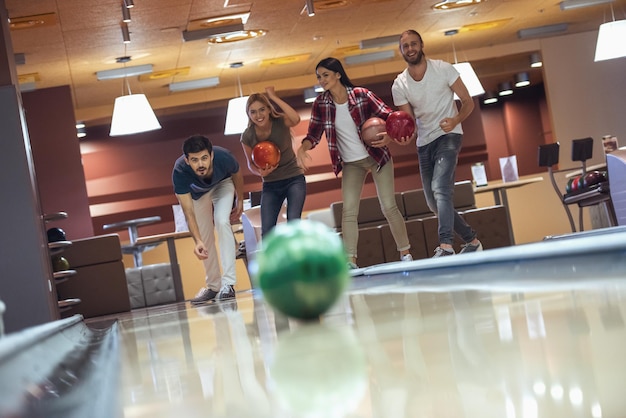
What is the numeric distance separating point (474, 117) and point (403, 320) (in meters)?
15.6

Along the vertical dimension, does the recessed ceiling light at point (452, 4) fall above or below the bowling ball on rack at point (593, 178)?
above

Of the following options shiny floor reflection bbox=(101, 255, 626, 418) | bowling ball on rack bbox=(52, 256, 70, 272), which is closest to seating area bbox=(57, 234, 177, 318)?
bowling ball on rack bbox=(52, 256, 70, 272)

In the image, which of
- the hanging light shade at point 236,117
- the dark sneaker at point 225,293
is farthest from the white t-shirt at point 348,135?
the hanging light shade at point 236,117

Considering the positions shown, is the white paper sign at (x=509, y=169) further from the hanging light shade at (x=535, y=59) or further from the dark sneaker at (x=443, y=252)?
the dark sneaker at (x=443, y=252)

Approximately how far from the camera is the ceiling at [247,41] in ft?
32.9

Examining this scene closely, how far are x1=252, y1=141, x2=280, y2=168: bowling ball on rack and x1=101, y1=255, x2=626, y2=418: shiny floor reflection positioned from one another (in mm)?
3750

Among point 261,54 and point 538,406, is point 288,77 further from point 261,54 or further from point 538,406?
point 538,406

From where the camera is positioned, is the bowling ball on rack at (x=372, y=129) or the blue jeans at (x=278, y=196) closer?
the bowling ball on rack at (x=372, y=129)

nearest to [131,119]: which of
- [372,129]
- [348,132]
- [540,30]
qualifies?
[348,132]

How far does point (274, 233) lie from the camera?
5.63 feet

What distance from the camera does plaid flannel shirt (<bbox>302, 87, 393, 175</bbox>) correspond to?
596cm

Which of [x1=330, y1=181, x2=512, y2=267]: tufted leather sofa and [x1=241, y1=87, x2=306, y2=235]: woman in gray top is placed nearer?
[x1=241, y1=87, x2=306, y2=235]: woman in gray top

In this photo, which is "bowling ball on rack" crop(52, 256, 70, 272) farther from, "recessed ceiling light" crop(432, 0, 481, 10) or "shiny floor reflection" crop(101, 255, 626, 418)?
"shiny floor reflection" crop(101, 255, 626, 418)

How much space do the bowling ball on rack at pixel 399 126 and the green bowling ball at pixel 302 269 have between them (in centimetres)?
406
